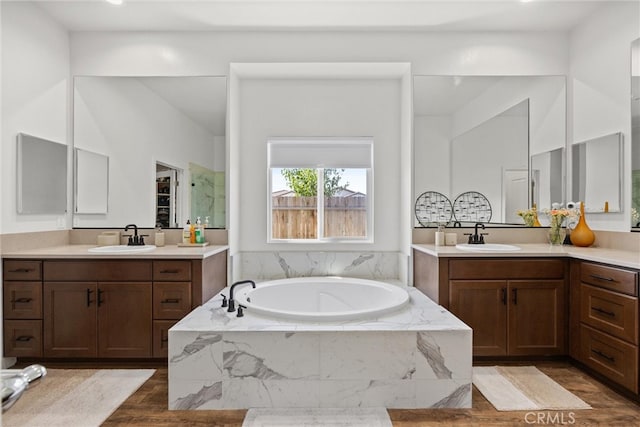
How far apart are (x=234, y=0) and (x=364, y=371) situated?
2695 millimetres

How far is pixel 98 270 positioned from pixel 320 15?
252 cm

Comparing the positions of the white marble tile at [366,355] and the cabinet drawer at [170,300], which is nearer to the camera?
the white marble tile at [366,355]

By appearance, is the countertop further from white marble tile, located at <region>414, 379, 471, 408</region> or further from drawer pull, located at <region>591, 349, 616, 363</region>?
white marble tile, located at <region>414, 379, 471, 408</region>

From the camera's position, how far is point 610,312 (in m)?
2.27

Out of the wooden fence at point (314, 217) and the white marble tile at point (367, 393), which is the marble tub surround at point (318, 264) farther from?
the white marble tile at point (367, 393)

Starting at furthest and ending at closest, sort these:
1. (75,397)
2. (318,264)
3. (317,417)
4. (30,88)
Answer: (318,264) → (30,88) → (75,397) → (317,417)

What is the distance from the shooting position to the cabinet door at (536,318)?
8.66ft

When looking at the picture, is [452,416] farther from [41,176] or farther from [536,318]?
[41,176]

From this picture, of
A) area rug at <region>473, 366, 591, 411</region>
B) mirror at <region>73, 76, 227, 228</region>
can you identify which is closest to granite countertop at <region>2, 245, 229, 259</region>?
mirror at <region>73, 76, 227, 228</region>

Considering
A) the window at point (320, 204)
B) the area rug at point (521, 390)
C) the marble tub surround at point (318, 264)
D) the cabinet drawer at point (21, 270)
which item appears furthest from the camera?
the window at point (320, 204)

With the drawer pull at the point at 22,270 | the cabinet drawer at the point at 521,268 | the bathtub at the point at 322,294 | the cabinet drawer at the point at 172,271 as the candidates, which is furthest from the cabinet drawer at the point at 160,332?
the cabinet drawer at the point at 521,268

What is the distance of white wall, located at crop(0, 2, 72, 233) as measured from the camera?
2617 mm

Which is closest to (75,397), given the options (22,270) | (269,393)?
(22,270)

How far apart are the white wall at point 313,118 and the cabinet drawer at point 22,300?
5.11 feet
